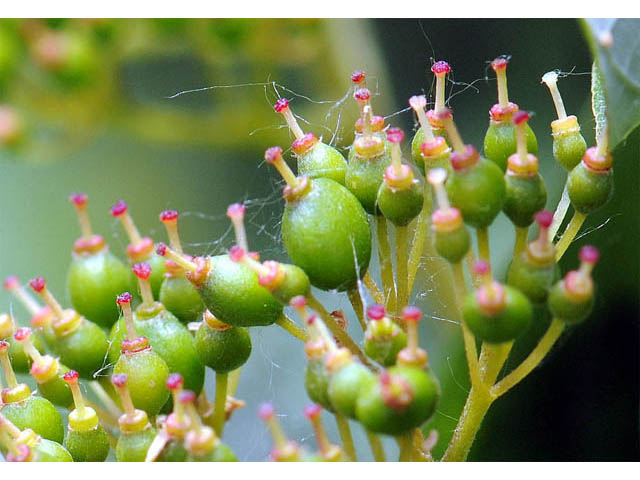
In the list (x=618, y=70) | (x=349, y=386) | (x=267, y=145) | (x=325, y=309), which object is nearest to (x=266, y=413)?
(x=349, y=386)

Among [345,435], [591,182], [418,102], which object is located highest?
[418,102]

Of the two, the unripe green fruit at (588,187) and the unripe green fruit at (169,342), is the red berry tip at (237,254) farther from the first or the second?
the unripe green fruit at (588,187)

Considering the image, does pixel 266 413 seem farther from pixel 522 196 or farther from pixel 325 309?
pixel 522 196

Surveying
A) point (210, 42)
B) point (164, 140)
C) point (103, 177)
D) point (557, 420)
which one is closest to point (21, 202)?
point (103, 177)

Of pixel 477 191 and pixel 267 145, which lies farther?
pixel 267 145

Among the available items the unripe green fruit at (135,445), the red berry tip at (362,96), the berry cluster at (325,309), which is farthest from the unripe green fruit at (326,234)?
the unripe green fruit at (135,445)

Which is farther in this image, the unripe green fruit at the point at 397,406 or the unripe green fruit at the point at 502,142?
the unripe green fruit at the point at 502,142

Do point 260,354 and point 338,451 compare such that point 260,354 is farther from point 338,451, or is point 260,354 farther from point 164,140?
point 338,451
